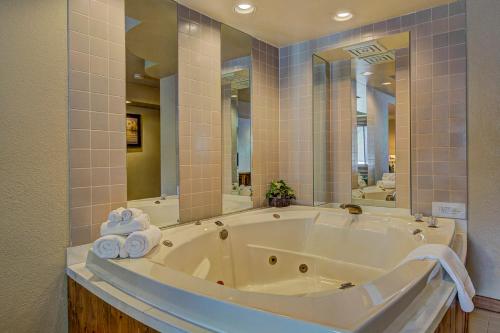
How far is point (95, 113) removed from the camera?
1.74 m

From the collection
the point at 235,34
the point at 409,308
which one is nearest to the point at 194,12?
the point at 235,34

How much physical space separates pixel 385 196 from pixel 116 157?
Result: 6.90 feet

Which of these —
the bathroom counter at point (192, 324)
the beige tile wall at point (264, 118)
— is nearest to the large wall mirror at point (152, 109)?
the bathroom counter at point (192, 324)

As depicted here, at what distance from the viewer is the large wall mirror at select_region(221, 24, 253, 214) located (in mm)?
2586

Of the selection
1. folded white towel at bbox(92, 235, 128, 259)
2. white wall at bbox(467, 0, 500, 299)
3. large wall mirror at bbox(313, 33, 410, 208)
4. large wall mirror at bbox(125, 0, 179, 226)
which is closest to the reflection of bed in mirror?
large wall mirror at bbox(313, 33, 410, 208)

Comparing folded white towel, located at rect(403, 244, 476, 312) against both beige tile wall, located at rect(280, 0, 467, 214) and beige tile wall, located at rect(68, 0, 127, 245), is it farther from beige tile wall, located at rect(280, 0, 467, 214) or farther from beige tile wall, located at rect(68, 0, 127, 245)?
beige tile wall, located at rect(68, 0, 127, 245)

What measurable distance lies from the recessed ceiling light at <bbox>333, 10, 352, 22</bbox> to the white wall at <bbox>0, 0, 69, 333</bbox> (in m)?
1.83

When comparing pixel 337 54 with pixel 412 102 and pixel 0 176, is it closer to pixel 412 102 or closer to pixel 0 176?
pixel 412 102

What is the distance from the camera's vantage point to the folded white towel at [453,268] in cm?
125

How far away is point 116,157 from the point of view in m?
1.84

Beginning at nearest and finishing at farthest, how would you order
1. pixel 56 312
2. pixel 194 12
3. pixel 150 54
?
pixel 56 312 → pixel 150 54 → pixel 194 12

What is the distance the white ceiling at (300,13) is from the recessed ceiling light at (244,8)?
38mm

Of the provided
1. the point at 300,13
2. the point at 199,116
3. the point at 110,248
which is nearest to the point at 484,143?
the point at 300,13

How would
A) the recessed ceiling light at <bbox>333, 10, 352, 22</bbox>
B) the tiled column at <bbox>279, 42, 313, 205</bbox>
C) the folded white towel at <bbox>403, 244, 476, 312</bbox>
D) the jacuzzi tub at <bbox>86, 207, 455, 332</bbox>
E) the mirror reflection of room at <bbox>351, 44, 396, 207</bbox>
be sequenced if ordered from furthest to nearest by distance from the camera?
the tiled column at <bbox>279, 42, 313, 205</bbox> → the mirror reflection of room at <bbox>351, 44, 396, 207</bbox> → the recessed ceiling light at <bbox>333, 10, 352, 22</bbox> → the folded white towel at <bbox>403, 244, 476, 312</bbox> → the jacuzzi tub at <bbox>86, 207, 455, 332</bbox>
